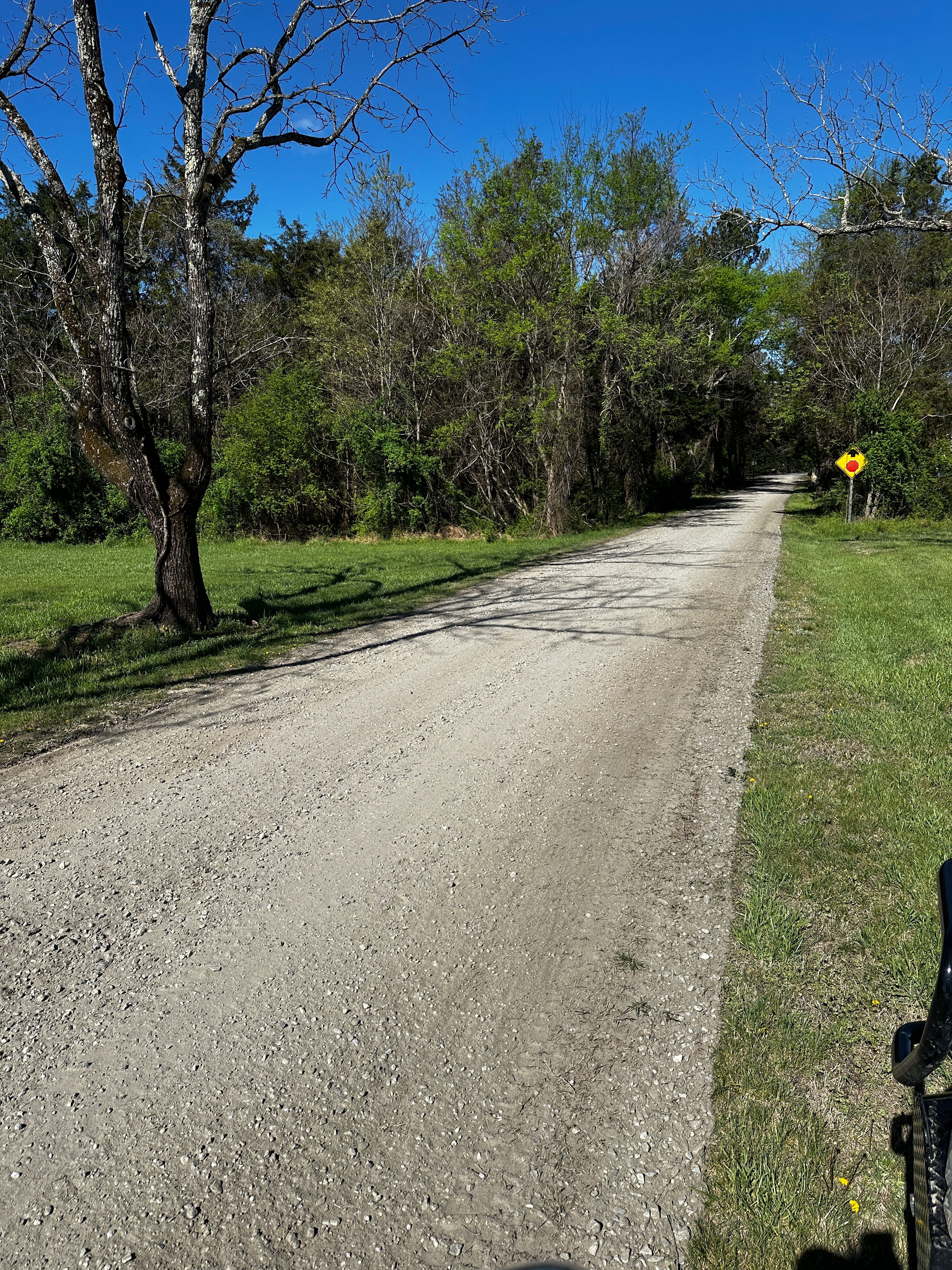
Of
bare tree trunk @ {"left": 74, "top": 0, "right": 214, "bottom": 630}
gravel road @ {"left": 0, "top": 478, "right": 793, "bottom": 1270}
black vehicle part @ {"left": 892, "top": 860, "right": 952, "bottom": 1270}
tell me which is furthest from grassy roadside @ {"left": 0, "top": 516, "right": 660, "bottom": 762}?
black vehicle part @ {"left": 892, "top": 860, "right": 952, "bottom": 1270}

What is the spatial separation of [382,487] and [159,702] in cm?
1663

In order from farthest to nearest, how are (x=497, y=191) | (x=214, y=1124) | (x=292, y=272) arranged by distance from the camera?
(x=292, y=272), (x=497, y=191), (x=214, y=1124)

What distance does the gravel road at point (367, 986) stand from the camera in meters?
1.92

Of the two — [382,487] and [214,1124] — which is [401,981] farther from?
[382,487]

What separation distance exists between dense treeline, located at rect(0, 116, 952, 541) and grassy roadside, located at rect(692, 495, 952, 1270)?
54.4ft

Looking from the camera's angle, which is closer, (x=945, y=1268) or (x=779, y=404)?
(x=945, y=1268)

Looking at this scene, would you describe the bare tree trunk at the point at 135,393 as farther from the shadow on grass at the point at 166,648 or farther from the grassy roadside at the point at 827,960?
the grassy roadside at the point at 827,960

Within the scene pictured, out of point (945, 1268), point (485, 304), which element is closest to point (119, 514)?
point (485, 304)

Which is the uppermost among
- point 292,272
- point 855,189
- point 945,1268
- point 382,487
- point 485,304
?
point 292,272

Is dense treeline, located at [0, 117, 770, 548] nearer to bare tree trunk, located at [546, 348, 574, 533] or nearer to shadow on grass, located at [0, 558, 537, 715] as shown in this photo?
bare tree trunk, located at [546, 348, 574, 533]

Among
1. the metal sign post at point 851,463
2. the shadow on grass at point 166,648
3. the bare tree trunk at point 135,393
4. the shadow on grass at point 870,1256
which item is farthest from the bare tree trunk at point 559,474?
the shadow on grass at point 870,1256

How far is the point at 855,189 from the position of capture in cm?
727

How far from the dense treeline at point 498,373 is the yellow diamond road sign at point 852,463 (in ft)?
10.4

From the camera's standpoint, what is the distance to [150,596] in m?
11.3
